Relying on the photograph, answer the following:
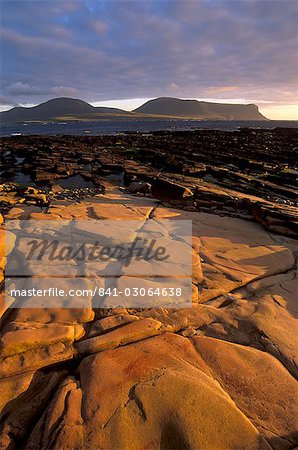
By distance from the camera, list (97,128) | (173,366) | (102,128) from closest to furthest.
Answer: (173,366) → (102,128) → (97,128)

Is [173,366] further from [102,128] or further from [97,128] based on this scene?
[97,128]

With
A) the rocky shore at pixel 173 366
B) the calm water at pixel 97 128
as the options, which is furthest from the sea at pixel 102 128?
the rocky shore at pixel 173 366

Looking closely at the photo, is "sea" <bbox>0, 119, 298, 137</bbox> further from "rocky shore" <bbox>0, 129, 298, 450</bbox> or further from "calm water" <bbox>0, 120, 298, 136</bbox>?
"rocky shore" <bbox>0, 129, 298, 450</bbox>

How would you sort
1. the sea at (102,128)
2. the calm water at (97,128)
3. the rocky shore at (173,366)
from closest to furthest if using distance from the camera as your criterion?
the rocky shore at (173,366), the sea at (102,128), the calm water at (97,128)

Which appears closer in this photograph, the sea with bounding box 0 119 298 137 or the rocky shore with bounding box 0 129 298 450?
the rocky shore with bounding box 0 129 298 450

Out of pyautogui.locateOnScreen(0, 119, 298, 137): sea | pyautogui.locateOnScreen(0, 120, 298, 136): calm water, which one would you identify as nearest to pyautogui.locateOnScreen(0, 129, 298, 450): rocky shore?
pyautogui.locateOnScreen(0, 119, 298, 137): sea

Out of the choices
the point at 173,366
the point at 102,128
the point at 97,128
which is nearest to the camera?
the point at 173,366

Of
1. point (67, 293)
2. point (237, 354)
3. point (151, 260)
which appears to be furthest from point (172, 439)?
point (151, 260)

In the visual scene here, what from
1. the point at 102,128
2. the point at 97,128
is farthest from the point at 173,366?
the point at 97,128

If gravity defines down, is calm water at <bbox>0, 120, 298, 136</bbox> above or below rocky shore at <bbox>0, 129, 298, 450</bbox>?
below

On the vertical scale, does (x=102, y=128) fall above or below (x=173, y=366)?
below

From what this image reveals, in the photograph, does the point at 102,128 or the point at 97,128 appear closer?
the point at 102,128

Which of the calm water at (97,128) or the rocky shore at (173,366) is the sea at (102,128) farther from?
the rocky shore at (173,366)

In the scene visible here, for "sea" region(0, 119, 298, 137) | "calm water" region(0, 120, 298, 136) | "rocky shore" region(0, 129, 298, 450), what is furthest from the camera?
"calm water" region(0, 120, 298, 136)
